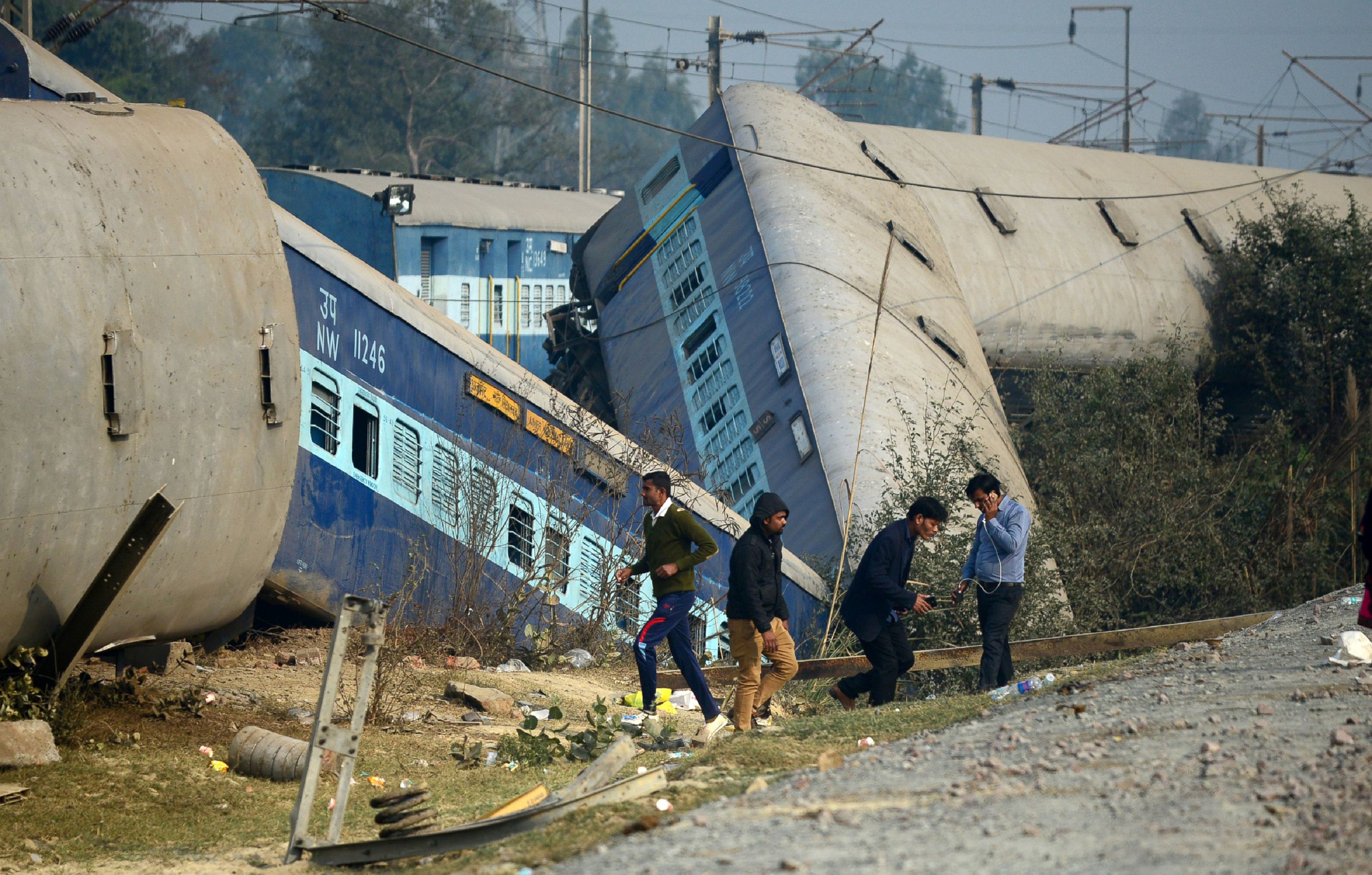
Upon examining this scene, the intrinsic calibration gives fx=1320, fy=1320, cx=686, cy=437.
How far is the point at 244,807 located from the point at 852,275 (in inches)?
417

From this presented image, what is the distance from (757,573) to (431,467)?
14.4 ft

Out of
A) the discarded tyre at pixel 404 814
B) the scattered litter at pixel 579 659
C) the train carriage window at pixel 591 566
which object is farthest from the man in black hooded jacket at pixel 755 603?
the train carriage window at pixel 591 566

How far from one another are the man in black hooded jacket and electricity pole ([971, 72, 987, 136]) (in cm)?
4396

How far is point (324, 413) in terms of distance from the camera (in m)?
10.7

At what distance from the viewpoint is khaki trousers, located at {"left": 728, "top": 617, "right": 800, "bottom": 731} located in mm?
7652

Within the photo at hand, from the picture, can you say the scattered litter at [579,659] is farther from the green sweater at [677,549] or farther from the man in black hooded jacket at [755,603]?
the man in black hooded jacket at [755,603]

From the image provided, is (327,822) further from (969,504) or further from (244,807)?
(969,504)

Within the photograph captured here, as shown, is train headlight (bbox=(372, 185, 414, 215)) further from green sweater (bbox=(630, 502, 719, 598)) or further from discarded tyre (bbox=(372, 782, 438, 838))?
discarded tyre (bbox=(372, 782, 438, 838))

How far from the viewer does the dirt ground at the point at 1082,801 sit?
3.77m

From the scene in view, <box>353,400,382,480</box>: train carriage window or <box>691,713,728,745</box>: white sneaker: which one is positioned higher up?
<box>353,400,382,480</box>: train carriage window

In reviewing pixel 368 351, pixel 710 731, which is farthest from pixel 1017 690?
pixel 368 351

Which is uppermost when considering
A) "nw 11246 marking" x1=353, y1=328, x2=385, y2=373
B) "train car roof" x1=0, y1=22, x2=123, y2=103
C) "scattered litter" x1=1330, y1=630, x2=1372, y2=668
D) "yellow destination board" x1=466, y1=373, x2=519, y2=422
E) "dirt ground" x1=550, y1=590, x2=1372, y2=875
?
"train car roof" x1=0, y1=22, x2=123, y2=103

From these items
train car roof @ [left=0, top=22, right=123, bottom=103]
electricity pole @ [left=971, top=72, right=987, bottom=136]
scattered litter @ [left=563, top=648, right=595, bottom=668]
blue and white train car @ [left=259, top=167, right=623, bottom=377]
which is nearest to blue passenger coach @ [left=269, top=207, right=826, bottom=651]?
scattered litter @ [left=563, top=648, right=595, bottom=668]

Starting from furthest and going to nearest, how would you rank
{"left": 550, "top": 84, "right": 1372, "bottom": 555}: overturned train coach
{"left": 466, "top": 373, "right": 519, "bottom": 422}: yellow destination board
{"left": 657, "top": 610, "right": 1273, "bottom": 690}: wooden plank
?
1. {"left": 550, "top": 84, "right": 1372, "bottom": 555}: overturned train coach
2. {"left": 466, "top": 373, "right": 519, "bottom": 422}: yellow destination board
3. {"left": 657, "top": 610, "right": 1273, "bottom": 690}: wooden plank
